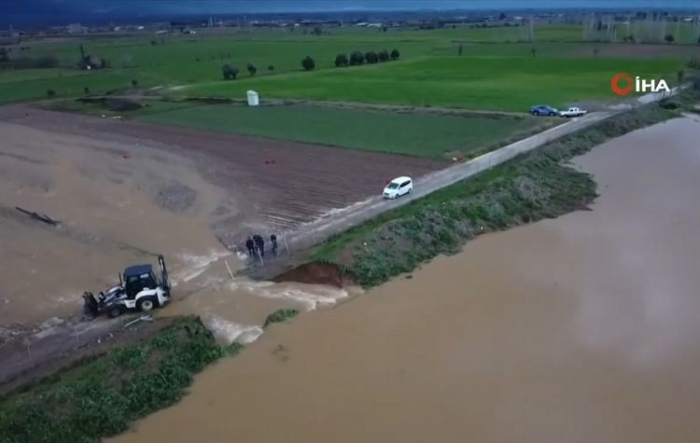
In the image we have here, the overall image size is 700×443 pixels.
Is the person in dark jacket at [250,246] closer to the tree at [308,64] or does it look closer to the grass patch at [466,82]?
the grass patch at [466,82]

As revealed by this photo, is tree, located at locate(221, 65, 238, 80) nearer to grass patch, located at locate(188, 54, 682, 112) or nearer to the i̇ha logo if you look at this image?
grass patch, located at locate(188, 54, 682, 112)

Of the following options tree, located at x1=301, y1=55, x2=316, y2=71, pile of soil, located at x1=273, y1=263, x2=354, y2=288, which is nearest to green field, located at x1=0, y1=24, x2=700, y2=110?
tree, located at x1=301, y1=55, x2=316, y2=71

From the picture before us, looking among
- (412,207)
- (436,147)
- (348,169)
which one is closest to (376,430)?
(412,207)

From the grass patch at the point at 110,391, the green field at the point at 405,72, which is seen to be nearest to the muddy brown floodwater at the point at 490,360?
the grass patch at the point at 110,391

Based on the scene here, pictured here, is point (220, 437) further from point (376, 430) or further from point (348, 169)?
point (348, 169)

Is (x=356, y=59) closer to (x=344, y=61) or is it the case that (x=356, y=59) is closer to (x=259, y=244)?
(x=344, y=61)
